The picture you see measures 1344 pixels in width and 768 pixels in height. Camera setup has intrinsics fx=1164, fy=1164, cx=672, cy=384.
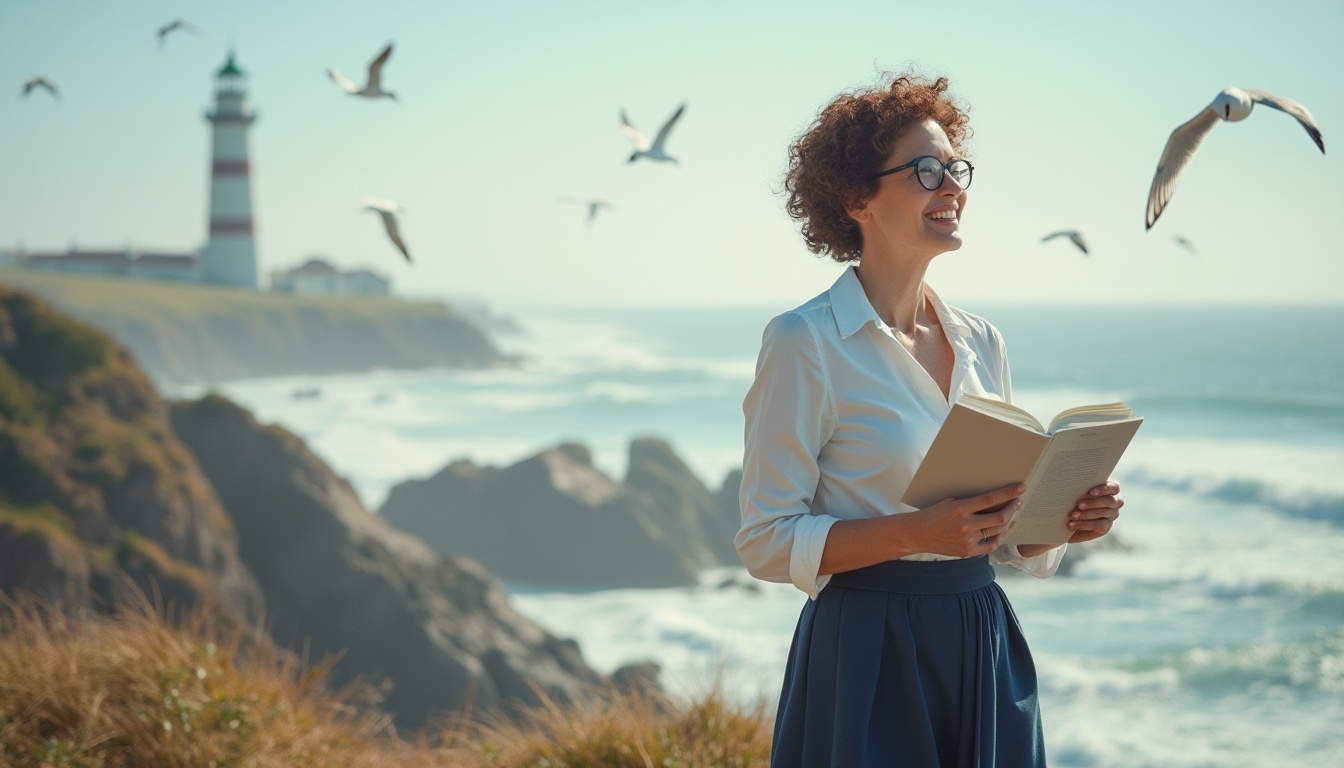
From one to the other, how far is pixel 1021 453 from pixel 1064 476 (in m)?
0.17

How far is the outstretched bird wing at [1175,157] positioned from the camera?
8.20 ft

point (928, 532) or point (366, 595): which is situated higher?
point (928, 532)

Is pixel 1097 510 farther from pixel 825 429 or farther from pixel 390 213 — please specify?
pixel 390 213

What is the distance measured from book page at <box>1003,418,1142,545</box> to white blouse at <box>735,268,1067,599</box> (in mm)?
164

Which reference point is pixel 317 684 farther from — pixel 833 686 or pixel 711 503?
pixel 711 503

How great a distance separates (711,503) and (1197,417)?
28.0 meters

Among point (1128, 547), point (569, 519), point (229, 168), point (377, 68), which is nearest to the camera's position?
point (377, 68)

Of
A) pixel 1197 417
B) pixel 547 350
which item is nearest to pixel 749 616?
pixel 1197 417

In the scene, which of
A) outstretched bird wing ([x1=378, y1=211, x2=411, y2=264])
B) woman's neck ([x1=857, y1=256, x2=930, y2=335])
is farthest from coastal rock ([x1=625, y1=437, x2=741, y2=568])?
woman's neck ([x1=857, y1=256, x2=930, y2=335])

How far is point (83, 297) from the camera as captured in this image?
54562mm

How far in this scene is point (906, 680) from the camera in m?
2.14

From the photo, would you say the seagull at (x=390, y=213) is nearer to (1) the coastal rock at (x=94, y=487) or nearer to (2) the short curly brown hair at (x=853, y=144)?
(2) the short curly brown hair at (x=853, y=144)

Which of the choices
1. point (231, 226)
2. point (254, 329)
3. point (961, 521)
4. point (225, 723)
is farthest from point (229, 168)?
point (961, 521)

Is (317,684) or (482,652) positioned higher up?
(317,684)
